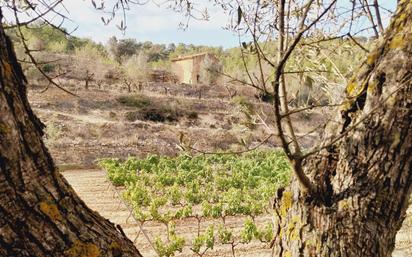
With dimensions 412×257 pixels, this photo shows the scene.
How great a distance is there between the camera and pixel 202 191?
52.0ft

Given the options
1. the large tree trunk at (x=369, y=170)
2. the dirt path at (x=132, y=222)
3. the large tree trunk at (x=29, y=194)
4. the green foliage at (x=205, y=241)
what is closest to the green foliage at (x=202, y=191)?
the green foliage at (x=205, y=241)

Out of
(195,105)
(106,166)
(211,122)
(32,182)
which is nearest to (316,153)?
(32,182)

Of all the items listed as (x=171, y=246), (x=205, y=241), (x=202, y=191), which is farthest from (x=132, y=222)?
(x=202, y=191)

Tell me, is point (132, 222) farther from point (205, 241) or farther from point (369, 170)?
point (369, 170)

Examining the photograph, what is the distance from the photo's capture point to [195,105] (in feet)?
128

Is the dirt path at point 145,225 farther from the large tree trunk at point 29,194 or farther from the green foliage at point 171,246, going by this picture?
the large tree trunk at point 29,194

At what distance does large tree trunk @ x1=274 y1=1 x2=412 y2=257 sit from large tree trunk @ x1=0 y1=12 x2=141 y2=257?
2.57 feet

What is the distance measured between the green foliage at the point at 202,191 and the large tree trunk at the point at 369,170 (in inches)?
307

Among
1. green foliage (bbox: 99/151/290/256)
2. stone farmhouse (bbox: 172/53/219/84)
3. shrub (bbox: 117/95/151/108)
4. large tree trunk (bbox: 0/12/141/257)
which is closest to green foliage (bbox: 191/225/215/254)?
green foliage (bbox: 99/151/290/256)

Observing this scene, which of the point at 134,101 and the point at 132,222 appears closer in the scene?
the point at 132,222

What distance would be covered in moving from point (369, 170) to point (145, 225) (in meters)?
11.0

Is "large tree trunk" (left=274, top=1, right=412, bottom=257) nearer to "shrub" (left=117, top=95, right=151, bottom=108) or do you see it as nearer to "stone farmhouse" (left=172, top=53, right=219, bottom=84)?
"shrub" (left=117, top=95, right=151, bottom=108)

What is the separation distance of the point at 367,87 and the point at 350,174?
31 centimetres

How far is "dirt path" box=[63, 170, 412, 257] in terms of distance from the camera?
9777mm
